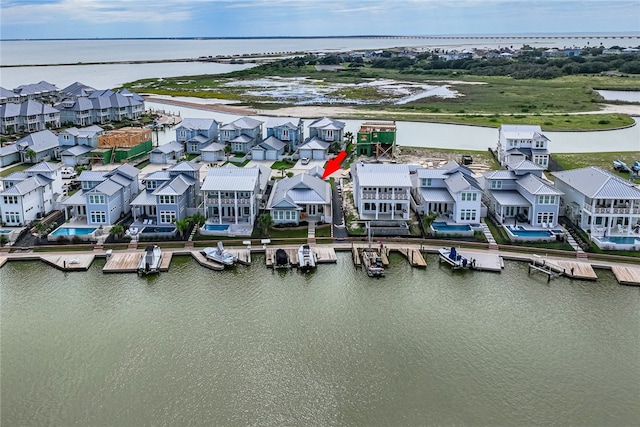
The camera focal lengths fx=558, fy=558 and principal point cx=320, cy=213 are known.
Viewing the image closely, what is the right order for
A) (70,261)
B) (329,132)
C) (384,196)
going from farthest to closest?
(329,132) → (384,196) → (70,261)

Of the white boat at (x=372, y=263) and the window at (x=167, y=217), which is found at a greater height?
the window at (x=167, y=217)

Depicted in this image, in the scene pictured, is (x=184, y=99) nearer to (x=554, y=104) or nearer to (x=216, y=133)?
(x=216, y=133)

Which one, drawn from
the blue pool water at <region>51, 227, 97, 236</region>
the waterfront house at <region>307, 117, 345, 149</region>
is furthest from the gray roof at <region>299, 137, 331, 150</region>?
the blue pool water at <region>51, 227, 97, 236</region>

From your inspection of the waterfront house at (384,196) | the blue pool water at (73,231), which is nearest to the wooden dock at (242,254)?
the waterfront house at (384,196)

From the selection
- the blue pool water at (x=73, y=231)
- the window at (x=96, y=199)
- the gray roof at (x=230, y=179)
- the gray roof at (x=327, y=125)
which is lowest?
the blue pool water at (x=73, y=231)

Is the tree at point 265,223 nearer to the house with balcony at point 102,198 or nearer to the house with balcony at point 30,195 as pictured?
the house with balcony at point 102,198

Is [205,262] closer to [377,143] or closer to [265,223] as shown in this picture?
[265,223]

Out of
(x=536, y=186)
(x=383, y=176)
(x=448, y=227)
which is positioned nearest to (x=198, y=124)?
(x=383, y=176)
